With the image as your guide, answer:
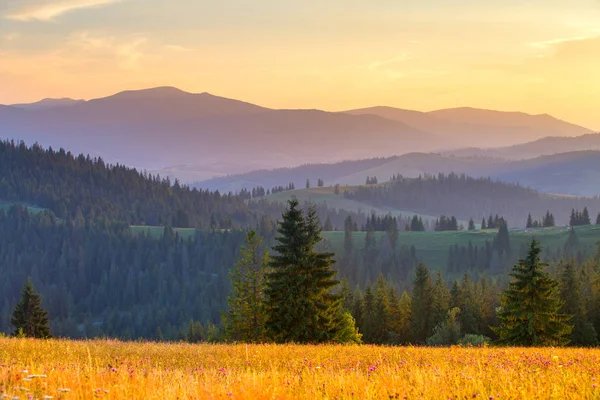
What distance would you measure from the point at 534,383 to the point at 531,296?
1567 inches

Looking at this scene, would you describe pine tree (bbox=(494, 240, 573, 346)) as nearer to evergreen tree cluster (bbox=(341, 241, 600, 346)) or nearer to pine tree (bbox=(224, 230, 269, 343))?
evergreen tree cluster (bbox=(341, 241, 600, 346))

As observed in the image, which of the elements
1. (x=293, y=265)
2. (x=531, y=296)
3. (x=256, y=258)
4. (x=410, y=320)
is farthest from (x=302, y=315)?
(x=410, y=320)

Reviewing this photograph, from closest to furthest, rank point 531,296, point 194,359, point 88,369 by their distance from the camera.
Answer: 1. point 88,369
2. point 194,359
3. point 531,296

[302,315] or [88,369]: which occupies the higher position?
[88,369]

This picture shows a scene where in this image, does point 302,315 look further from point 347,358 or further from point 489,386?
point 489,386

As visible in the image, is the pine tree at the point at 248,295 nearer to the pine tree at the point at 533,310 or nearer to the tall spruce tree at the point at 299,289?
the tall spruce tree at the point at 299,289

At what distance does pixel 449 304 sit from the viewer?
371ft

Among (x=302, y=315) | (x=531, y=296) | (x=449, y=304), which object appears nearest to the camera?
(x=302, y=315)

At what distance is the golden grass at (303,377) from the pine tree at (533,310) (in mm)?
34049

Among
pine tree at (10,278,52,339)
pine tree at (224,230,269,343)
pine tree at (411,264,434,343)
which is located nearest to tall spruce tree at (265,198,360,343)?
pine tree at (224,230,269,343)

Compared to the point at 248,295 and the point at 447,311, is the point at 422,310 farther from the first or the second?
the point at 248,295

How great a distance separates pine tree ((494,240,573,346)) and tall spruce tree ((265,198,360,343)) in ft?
44.7

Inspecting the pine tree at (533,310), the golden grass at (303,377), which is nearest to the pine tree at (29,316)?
the pine tree at (533,310)

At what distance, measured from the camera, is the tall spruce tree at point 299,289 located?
43.2 m
